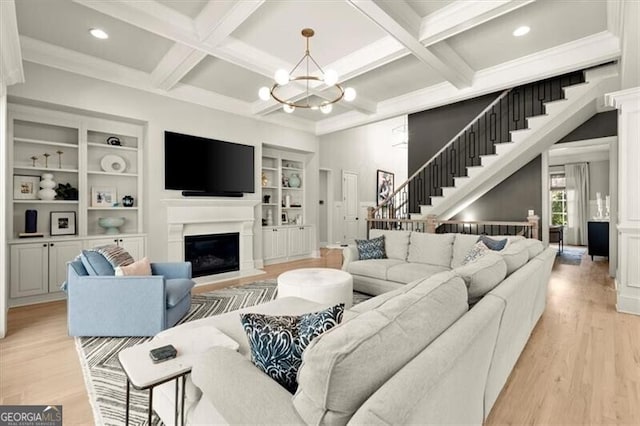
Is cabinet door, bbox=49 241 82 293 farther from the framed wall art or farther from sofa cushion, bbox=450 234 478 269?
sofa cushion, bbox=450 234 478 269

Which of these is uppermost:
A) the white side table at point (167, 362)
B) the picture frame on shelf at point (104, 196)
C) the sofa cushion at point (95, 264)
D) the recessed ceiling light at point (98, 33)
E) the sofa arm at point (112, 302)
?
the recessed ceiling light at point (98, 33)

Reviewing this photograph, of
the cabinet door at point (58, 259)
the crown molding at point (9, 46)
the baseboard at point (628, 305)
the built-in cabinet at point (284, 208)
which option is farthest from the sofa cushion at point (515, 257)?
the cabinet door at point (58, 259)

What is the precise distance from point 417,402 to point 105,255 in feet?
10.5

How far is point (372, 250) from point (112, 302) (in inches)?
120

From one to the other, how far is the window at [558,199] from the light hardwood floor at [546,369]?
7.56 metres

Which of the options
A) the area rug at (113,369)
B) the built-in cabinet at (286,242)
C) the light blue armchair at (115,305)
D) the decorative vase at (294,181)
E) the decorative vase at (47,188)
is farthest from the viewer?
the decorative vase at (294,181)

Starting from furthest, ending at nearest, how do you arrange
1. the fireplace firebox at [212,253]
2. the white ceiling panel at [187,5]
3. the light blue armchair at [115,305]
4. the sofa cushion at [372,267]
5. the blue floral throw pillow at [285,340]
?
1. the fireplace firebox at [212,253]
2. the sofa cushion at [372,267]
3. the white ceiling panel at [187,5]
4. the light blue armchair at [115,305]
5. the blue floral throw pillow at [285,340]

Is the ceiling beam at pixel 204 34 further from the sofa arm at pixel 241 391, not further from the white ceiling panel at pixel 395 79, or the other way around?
the sofa arm at pixel 241 391

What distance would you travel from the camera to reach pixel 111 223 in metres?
4.57

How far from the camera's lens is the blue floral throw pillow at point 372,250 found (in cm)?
447

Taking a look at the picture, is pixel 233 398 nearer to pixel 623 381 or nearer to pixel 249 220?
pixel 623 381

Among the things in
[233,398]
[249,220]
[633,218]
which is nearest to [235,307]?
[249,220]

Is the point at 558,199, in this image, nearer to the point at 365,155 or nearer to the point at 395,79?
the point at 365,155

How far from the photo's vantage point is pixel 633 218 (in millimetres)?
3541
